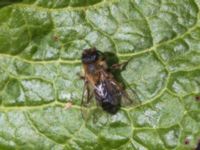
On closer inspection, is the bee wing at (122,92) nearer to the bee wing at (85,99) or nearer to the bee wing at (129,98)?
the bee wing at (129,98)

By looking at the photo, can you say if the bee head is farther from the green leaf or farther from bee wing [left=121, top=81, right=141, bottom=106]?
bee wing [left=121, top=81, right=141, bottom=106]

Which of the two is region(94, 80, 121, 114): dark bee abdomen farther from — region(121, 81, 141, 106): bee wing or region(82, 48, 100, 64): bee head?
region(82, 48, 100, 64): bee head

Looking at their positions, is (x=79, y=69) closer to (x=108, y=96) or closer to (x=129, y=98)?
(x=108, y=96)

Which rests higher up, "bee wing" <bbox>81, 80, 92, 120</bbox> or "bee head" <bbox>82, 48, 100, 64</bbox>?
"bee head" <bbox>82, 48, 100, 64</bbox>

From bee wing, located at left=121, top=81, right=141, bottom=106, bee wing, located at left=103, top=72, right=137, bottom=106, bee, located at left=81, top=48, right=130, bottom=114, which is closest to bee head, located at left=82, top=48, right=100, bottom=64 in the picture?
bee, located at left=81, top=48, right=130, bottom=114

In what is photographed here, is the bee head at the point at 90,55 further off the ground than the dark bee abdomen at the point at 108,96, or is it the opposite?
the bee head at the point at 90,55

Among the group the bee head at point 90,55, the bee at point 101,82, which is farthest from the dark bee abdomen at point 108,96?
the bee head at point 90,55

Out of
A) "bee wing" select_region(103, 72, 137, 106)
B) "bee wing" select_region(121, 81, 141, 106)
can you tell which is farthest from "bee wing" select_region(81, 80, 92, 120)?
"bee wing" select_region(121, 81, 141, 106)
